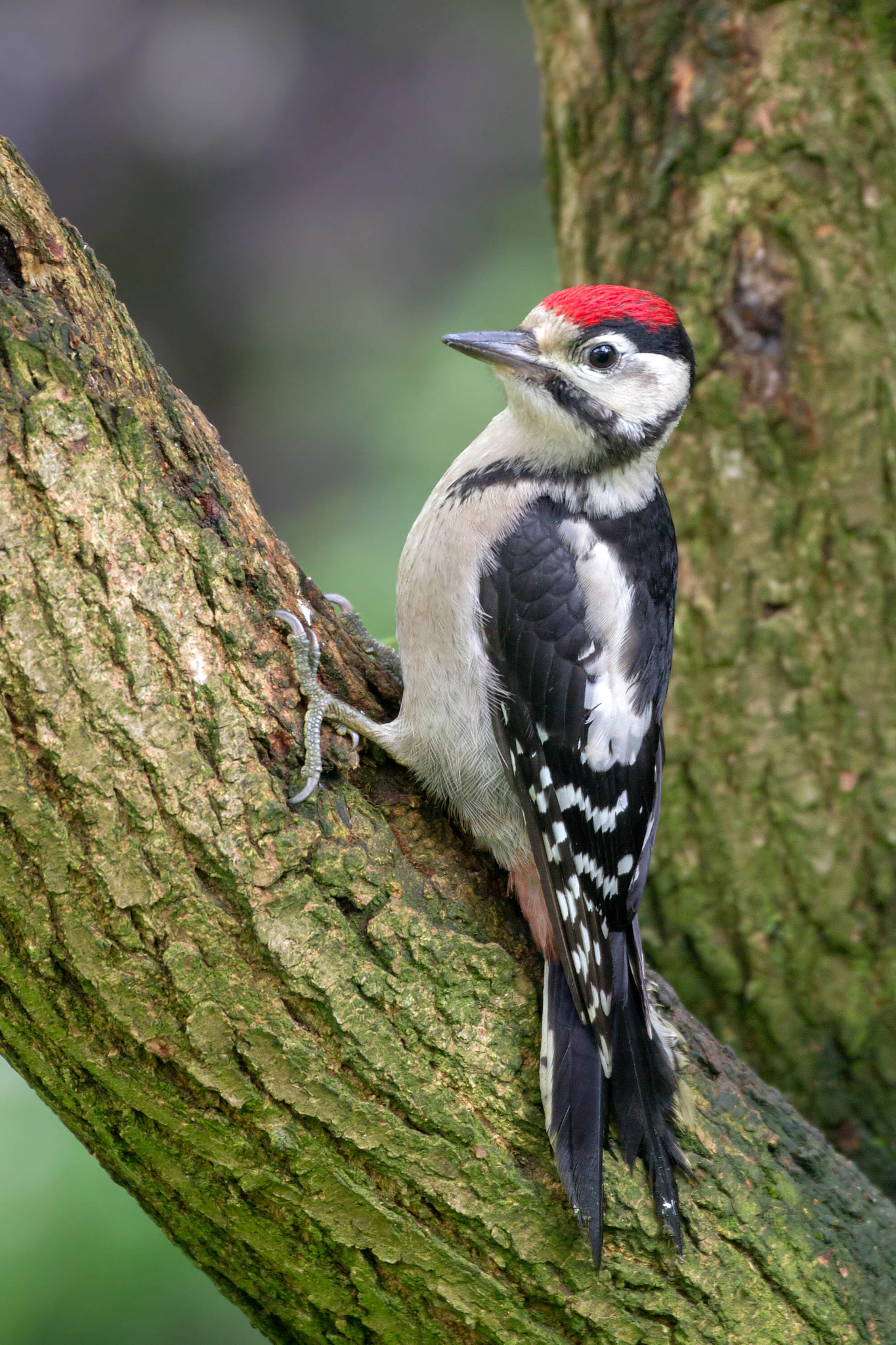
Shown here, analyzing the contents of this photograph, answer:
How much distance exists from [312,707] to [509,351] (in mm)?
879

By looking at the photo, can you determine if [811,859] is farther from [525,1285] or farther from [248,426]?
[248,426]

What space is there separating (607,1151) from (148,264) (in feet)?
20.8

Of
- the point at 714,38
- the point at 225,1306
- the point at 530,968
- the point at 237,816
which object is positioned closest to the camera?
the point at 237,816

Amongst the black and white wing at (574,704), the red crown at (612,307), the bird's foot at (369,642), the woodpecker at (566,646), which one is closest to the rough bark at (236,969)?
the woodpecker at (566,646)

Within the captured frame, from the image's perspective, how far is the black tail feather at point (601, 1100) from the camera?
163cm

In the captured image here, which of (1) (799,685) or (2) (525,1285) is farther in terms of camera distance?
(1) (799,685)

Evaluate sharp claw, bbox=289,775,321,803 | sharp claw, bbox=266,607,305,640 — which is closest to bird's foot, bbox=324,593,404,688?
sharp claw, bbox=266,607,305,640

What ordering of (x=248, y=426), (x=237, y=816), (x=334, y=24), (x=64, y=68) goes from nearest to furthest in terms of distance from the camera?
1. (x=237, y=816)
2. (x=248, y=426)
3. (x=64, y=68)
4. (x=334, y=24)

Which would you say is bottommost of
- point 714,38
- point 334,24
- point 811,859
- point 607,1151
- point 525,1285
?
point 525,1285

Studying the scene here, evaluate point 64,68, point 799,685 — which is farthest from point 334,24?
point 799,685

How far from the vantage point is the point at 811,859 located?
102 inches

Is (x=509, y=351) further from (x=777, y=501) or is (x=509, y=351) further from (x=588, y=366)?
(x=777, y=501)

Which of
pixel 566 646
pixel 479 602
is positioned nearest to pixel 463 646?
pixel 479 602

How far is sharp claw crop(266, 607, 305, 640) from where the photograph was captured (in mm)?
1737
